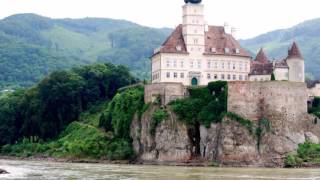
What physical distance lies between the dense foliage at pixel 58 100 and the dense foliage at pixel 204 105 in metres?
29.6

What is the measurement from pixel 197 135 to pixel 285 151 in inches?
405

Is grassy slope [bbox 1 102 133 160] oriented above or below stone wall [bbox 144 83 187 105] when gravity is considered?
below

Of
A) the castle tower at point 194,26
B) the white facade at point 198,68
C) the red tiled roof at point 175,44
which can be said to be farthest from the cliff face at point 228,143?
the castle tower at point 194,26

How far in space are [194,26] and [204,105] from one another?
41.8 feet

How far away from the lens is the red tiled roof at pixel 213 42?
101m

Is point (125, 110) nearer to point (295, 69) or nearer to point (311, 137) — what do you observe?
point (295, 69)

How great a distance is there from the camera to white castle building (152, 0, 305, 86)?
331 feet

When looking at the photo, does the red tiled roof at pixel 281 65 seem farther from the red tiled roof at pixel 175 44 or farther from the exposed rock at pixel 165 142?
the exposed rock at pixel 165 142

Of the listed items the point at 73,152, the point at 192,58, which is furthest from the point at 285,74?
the point at 73,152

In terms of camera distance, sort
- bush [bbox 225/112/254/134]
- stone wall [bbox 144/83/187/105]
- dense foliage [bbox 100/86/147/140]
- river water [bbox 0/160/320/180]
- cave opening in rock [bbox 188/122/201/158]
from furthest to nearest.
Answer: dense foliage [bbox 100/86/147/140]
stone wall [bbox 144/83/187/105]
cave opening in rock [bbox 188/122/201/158]
bush [bbox 225/112/254/134]
river water [bbox 0/160/320/180]

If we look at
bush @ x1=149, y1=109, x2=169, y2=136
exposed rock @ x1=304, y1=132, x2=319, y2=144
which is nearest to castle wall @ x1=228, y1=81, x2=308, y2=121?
exposed rock @ x1=304, y1=132, x2=319, y2=144

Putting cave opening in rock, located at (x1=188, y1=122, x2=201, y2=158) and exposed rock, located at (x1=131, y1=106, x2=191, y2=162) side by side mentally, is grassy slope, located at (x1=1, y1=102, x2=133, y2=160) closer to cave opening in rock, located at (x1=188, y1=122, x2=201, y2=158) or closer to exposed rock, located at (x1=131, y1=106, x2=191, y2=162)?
exposed rock, located at (x1=131, y1=106, x2=191, y2=162)

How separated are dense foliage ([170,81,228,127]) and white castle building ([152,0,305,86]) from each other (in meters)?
7.21

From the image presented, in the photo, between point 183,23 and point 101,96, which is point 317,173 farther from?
point 101,96
